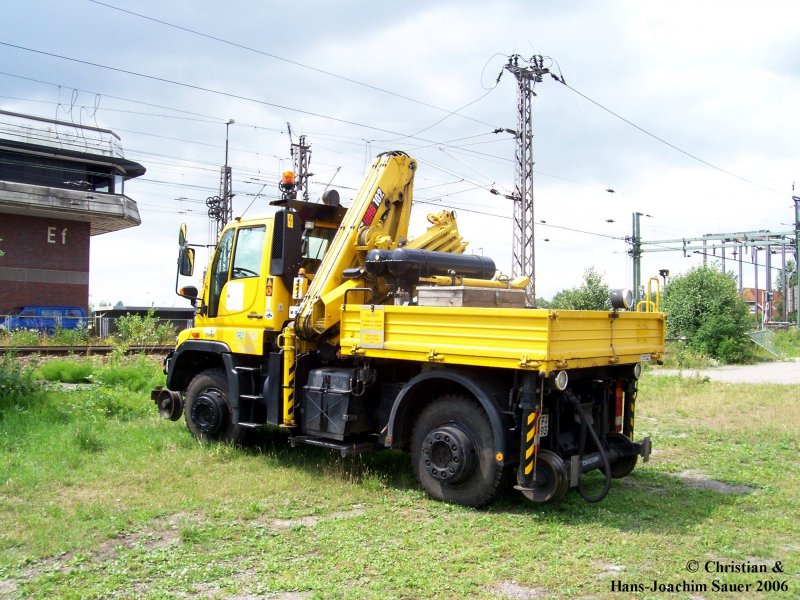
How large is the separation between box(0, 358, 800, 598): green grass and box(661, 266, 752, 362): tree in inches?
765

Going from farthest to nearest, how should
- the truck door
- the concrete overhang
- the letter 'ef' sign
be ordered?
the letter 'ef' sign → the concrete overhang → the truck door

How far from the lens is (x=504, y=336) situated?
6.11m

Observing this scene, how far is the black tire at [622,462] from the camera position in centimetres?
742

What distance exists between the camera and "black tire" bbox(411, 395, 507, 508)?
21.0 ft

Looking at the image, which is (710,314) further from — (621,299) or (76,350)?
(621,299)

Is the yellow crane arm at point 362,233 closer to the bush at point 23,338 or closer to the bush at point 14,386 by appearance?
the bush at point 14,386

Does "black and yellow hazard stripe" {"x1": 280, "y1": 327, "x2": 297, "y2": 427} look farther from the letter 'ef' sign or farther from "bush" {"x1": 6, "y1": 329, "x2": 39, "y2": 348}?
the letter 'ef' sign

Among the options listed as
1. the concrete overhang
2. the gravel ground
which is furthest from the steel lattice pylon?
the concrete overhang

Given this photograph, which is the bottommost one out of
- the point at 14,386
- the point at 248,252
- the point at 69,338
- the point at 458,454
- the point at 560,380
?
the point at 458,454

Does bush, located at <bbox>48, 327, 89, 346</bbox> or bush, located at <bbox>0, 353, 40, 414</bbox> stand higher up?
bush, located at <bbox>48, 327, 89, 346</bbox>

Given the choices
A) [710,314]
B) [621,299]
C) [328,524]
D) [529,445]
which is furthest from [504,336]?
[710,314]

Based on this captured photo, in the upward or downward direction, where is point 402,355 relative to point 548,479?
upward

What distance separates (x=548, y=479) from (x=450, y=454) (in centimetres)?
92

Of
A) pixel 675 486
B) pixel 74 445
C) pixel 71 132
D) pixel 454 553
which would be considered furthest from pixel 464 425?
pixel 71 132
